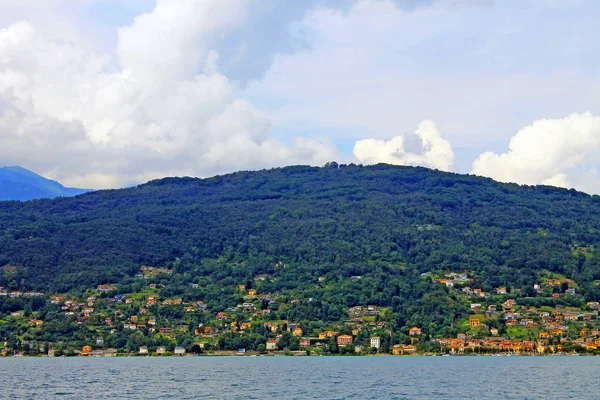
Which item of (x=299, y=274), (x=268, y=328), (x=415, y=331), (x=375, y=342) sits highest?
(x=299, y=274)

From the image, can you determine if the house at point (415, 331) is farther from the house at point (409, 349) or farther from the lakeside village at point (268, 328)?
the house at point (409, 349)

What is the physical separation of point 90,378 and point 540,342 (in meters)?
71.5

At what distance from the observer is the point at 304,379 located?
8375 cm

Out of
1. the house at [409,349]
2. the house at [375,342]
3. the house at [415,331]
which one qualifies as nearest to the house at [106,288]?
the house at [375,342]

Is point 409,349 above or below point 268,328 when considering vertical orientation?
below

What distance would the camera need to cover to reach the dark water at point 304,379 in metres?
69.4

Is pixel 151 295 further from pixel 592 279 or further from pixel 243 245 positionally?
pixel 592 279

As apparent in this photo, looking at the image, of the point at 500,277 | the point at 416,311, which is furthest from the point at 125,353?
the point at 500,277

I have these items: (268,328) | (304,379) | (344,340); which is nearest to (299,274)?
(268,328)

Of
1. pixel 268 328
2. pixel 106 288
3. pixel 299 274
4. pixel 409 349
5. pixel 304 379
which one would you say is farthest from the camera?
pixel 299 274

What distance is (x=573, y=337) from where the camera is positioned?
131 meters

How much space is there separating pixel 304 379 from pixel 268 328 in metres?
57.5

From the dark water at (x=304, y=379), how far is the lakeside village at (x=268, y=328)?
15022 mm

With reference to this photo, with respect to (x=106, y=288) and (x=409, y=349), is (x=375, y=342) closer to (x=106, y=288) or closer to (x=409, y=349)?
(x=409, y=349)
